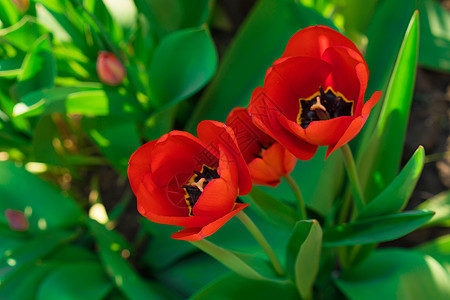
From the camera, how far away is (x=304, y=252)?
714 millimetres

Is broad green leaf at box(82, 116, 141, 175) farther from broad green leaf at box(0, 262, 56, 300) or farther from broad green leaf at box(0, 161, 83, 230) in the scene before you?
broad green leaf at box(0, 262, 56, 300)

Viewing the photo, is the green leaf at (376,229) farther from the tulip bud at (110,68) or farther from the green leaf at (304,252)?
the tulip bud at (110,68)

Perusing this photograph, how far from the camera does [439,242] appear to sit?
1.00m

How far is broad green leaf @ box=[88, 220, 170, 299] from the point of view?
99 cm

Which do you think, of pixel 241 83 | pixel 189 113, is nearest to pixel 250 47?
pixel 241 83

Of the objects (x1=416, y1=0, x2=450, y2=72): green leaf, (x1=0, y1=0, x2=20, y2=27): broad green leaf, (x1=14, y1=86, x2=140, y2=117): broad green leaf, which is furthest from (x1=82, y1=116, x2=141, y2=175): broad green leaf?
(x1=416, y1=0, x2=450, y2=72): green leaf

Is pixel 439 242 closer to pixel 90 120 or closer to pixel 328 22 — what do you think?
pixel 328 22

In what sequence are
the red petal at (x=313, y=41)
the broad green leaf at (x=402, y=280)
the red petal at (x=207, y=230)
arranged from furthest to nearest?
the broad green leaf at (x=402, y=280) < the red petal at (x=313, y=41) < the red petal at (x=207, y=230)

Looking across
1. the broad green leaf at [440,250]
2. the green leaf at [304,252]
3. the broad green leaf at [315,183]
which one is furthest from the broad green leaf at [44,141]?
the broad green leaf at [440,250]

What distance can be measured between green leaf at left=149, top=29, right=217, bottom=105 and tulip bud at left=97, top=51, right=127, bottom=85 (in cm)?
7

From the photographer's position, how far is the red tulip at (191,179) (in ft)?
1.61

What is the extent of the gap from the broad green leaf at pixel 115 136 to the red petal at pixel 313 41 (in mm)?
577

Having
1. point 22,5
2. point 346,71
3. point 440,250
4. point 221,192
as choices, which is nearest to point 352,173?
point 346,71

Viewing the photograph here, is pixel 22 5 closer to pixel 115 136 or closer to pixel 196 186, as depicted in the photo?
Answer: pixel 115 136
